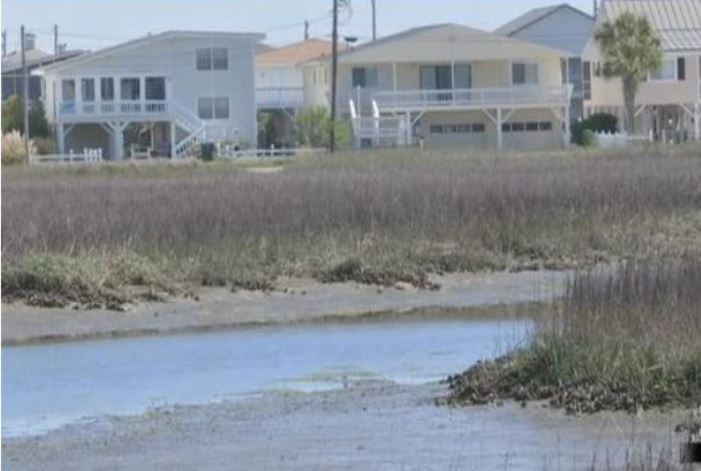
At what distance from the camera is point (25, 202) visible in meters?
35.8

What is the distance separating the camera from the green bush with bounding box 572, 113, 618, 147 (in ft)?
267

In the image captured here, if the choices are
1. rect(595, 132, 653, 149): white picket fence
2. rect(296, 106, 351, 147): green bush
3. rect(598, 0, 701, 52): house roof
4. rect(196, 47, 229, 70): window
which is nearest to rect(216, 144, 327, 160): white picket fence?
rect(296, 106, 351, 147): green bush

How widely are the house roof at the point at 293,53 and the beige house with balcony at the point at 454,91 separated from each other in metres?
18.0

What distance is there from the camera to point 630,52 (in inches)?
3182

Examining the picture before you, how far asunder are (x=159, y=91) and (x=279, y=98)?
42.8 ft

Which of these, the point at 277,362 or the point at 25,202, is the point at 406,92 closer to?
the point at 25,202

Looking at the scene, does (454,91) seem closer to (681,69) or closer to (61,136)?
(681,69)

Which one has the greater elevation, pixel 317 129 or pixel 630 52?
pixel 630 52

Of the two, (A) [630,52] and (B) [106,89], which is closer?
(A) [630,52]

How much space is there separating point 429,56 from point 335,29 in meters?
7.03

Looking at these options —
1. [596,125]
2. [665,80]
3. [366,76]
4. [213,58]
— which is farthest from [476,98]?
[213,58]

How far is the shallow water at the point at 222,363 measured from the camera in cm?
1689

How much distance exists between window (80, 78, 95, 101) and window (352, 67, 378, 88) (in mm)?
11573

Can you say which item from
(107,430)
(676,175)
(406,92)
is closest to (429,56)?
(406,92)
